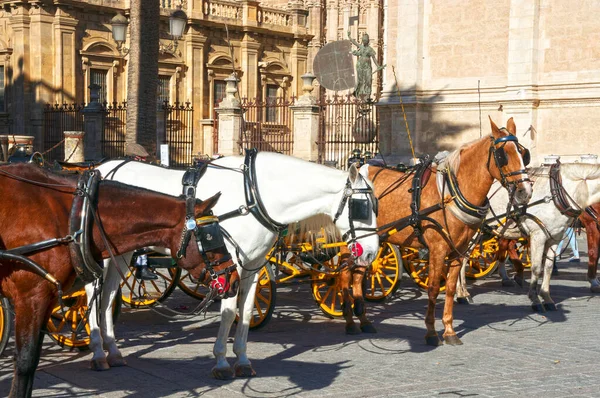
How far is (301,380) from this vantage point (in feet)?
24.8

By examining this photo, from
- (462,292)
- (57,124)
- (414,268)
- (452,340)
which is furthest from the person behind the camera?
(57,124)

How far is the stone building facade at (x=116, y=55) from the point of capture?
109ft

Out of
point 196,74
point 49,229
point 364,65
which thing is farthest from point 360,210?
point 196,74

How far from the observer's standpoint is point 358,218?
7.72 metres

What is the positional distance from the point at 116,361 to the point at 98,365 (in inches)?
8.9

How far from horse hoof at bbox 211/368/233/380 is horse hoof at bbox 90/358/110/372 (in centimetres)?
102

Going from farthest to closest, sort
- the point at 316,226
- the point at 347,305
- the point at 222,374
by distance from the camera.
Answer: the point at 347,305 < the point at 316,226 < the point at 222,374

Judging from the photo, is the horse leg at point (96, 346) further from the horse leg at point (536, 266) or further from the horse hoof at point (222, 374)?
the horse leg at point (536, 266)

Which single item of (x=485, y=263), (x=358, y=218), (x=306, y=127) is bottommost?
(x=485, y=263)

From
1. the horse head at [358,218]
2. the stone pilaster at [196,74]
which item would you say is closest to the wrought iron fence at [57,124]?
the stone pilaster at [196,74]

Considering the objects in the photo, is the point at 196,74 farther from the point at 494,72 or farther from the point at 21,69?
the point at 494,72

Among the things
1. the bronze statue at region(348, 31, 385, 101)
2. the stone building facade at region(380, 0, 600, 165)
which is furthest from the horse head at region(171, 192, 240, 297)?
the bronze statue at region(348, 31, 385, 101)

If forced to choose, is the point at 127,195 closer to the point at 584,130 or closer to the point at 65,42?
the point at 584,130

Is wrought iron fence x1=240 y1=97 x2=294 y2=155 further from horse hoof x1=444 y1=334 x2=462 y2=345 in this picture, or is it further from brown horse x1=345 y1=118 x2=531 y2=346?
horse hoof x1=444 y1=334 x2=462 y2=345
